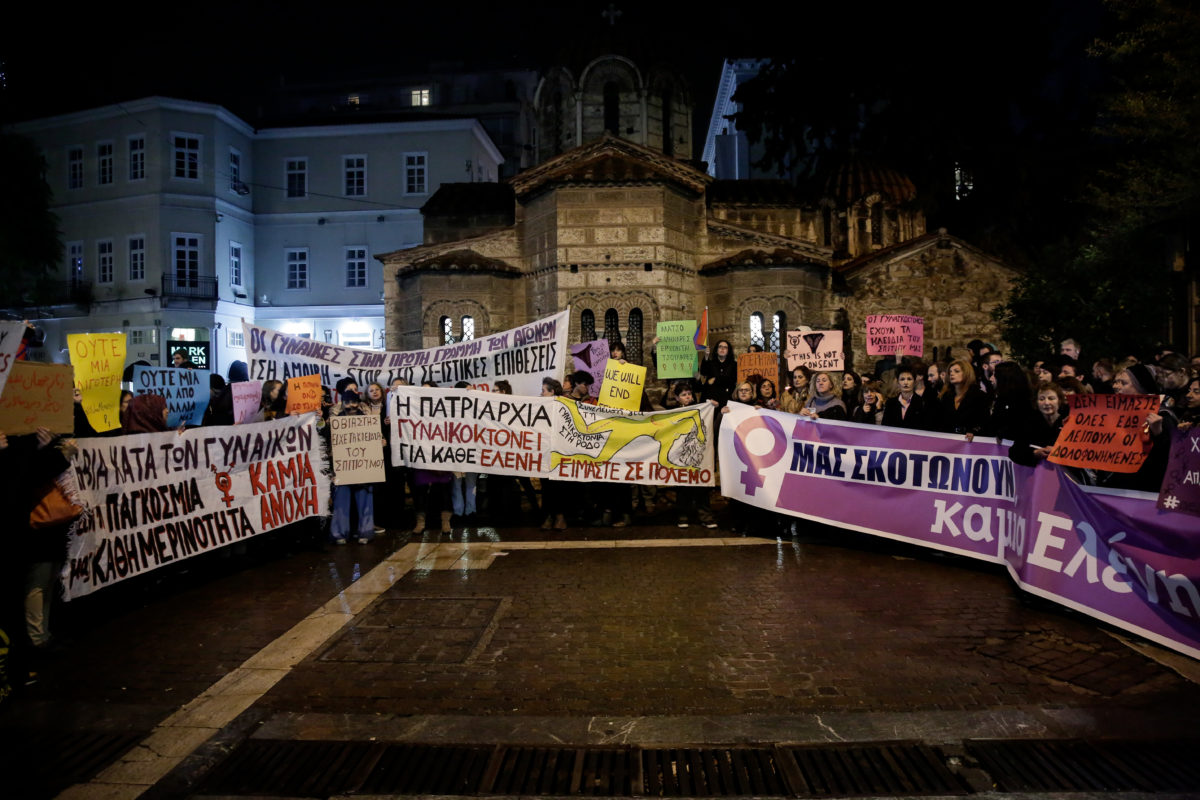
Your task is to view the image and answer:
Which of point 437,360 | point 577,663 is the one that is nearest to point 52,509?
point 577,663

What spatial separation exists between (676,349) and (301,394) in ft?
24.7

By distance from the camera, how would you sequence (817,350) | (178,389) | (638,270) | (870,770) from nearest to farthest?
1. (870,770)
2. (178,389)
3. (817,350)
4. (638,270)

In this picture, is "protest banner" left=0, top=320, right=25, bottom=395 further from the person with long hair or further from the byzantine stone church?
the byzantine stone church

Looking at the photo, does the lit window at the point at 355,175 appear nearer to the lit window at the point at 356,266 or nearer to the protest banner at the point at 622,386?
the lit window at the point at 356,266

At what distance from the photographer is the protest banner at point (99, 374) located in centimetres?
747

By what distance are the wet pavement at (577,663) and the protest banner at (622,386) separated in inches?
106

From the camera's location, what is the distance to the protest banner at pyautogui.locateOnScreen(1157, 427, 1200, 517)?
509 cm

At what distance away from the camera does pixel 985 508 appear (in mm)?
7402

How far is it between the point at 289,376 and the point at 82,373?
126 inches

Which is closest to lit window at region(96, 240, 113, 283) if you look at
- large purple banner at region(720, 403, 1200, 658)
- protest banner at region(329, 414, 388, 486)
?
protest banner at region(329, 414, 388, 486)

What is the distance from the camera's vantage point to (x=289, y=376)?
34.6 feet

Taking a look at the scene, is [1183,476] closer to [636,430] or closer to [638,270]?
[636,430]

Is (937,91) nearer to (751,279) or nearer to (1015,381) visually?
(751,279)

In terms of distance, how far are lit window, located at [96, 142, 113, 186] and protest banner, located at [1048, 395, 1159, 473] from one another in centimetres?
4147
